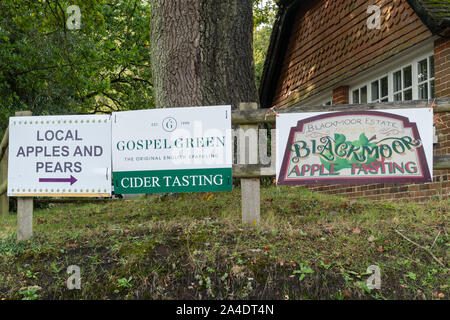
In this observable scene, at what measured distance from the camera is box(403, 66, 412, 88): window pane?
33.6ft

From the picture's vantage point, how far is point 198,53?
779 cm

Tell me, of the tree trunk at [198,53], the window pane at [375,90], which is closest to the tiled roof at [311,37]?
the window pane at [375,90]

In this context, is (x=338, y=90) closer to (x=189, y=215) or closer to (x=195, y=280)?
(x=189, y=215)

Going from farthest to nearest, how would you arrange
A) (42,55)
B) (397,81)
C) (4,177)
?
(42,55), (397,81), (4,177)

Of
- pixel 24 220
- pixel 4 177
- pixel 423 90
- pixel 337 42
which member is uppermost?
pixel 337 42

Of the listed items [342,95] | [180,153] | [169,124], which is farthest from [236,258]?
[342,95]

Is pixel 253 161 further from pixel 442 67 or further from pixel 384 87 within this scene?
pixel 384 87

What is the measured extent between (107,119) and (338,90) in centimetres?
765

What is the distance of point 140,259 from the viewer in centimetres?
511

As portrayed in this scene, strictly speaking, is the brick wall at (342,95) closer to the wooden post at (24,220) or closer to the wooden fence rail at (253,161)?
the wooden fence rail at (253,161)

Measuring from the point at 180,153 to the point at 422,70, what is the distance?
6.16m

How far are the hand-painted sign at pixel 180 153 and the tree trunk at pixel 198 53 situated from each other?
5.95 ft

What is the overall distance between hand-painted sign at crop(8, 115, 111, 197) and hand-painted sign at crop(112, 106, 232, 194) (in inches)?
11.4
